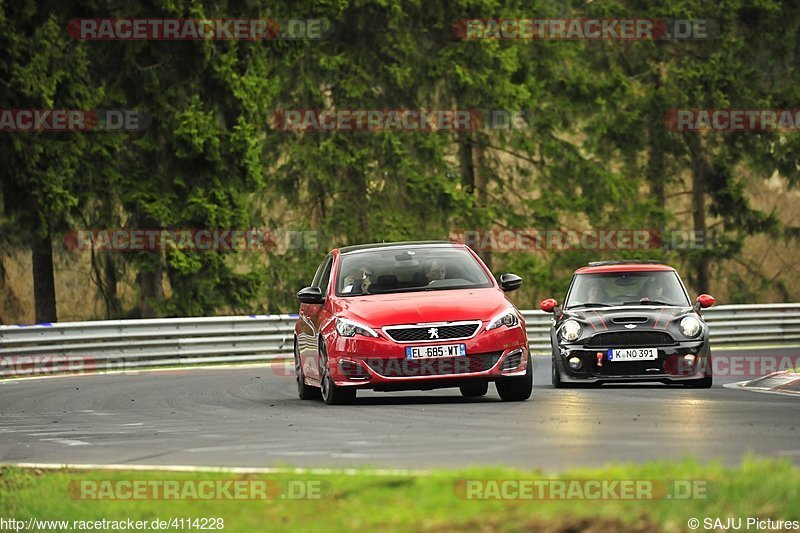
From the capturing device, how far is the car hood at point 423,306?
16.1 m

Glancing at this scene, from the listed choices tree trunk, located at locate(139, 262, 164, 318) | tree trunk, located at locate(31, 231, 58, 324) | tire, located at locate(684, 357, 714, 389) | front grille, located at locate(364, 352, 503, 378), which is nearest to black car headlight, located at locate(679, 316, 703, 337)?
tire, located at locate(684, 357, 714, 389)

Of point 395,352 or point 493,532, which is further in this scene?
point 395,352

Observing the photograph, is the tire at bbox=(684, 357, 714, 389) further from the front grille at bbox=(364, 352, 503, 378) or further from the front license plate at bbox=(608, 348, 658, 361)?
A: the front grille at bbox=(364, 352, 503, 378)

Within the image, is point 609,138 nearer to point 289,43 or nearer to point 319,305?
point 289,43

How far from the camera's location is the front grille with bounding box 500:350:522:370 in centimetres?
1620

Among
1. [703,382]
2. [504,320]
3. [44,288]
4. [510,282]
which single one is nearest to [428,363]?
[504,320]

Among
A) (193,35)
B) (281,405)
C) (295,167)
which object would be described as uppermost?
(193,35)

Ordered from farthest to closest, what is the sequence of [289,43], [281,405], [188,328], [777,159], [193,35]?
[777,159]
[289,43]
[193,35]
[188,328]
[281,405]

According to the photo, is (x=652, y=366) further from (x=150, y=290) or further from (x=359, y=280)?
(x=150, y=290)

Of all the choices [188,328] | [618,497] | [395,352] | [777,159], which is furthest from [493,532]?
[777,159]

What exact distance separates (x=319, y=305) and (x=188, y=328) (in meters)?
12.7

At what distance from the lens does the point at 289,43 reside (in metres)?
38.8

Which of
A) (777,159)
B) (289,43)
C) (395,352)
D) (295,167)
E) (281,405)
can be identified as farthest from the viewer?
(777,159)

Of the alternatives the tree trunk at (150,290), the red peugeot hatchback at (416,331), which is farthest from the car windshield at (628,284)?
the tree trunk at (150,290)
